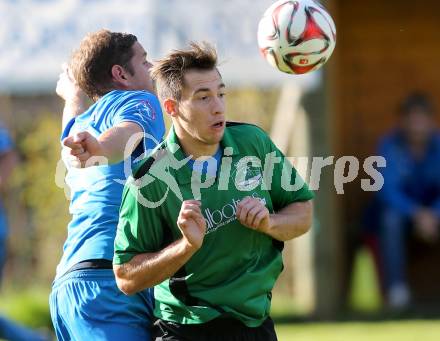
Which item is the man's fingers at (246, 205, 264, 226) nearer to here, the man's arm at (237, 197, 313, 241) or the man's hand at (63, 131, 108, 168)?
the man's arm at (237, 197, 313, 241)

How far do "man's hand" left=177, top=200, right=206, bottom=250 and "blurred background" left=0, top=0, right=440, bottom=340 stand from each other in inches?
187

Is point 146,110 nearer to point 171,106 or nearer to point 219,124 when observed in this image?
point 171,106

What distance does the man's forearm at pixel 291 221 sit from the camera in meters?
4.60

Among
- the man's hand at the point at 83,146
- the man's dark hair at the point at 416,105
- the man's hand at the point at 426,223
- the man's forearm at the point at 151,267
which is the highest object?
Result: the man's dark hair at the point at 416,105

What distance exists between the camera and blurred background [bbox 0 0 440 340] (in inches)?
386

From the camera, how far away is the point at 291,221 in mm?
4691

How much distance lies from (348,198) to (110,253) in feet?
23.9

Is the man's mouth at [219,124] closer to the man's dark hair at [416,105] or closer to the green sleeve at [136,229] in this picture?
the green sleeve at [136,229]

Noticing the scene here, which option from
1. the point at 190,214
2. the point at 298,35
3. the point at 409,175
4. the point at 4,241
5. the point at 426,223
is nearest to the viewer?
the point at 190,214

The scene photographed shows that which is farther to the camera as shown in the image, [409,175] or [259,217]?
[409,175]

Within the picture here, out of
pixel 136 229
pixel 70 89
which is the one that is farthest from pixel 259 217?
pixel 70 89

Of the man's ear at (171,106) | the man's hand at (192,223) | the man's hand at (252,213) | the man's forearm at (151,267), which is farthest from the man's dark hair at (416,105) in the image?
the man's hand at (192,223)

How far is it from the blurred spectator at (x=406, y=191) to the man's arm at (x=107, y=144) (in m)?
6.23

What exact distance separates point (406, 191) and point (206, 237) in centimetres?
659
